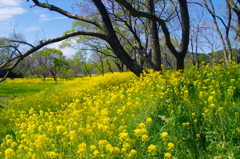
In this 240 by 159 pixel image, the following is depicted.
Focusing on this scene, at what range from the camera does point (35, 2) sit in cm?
722

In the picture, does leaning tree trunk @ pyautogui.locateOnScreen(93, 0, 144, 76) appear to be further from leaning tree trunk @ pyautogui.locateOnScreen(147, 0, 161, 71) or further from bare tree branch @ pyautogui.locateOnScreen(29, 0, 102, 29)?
leaning tree trunk @ pyautogui.locateOnScreen(147, 0, 161, 71)

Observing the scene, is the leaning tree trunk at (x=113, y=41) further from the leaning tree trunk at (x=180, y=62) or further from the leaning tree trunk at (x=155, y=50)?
the leaning tree trunk at (x=180, y=62)

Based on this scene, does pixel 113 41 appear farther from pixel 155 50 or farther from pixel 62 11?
pixel 62 11

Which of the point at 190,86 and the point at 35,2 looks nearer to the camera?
the point at 190,86

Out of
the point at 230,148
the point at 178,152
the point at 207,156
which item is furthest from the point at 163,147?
the point at 230,148

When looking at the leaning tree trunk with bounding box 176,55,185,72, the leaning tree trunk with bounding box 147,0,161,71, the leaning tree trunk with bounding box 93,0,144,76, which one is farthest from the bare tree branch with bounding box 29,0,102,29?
the leaning tree trunk with bounding box 176,55,185,72

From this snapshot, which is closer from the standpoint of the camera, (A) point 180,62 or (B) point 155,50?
(A) point 180,62

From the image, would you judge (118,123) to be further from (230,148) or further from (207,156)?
(230,148)

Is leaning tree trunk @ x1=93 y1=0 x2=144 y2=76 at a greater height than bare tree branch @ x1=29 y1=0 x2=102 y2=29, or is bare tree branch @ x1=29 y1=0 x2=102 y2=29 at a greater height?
bare tree branch @ x1=29 y1=0 x2=102 y2=29

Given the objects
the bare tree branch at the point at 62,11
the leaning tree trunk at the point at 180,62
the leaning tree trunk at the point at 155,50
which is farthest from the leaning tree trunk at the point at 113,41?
the leaning tree trunk at the point at 180,62

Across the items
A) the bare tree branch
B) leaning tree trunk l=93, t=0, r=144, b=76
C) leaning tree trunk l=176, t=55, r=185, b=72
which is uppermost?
the bare tree branch

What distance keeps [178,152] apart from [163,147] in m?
0.19

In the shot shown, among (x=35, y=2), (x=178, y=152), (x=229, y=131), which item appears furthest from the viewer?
(x=35, y=2)

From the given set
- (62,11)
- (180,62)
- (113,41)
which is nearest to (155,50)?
(180,62)
